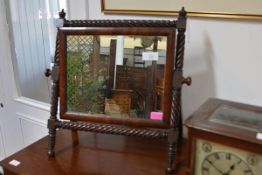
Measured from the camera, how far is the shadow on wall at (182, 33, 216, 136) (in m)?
1.10

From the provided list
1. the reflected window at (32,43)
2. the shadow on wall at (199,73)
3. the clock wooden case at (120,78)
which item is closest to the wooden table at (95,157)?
the clock wooden case at (120,78)

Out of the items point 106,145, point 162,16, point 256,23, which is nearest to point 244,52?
point 256,23

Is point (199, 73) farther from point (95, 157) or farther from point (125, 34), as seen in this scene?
point (95, 157)

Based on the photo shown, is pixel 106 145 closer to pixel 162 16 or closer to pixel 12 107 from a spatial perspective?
pixel 162 16

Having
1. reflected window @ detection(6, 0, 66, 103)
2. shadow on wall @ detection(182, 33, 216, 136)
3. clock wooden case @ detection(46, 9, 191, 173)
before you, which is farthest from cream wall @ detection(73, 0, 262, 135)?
reflected window @ detection(6, 0, 66, 103)

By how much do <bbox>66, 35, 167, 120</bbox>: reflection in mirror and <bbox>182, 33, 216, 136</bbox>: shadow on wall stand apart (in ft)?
0.66

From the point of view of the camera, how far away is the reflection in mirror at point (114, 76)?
102cm

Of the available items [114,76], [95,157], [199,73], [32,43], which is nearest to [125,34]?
[114,76]

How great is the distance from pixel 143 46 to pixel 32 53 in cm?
111

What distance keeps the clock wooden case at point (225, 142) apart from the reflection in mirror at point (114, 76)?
0.63 ft

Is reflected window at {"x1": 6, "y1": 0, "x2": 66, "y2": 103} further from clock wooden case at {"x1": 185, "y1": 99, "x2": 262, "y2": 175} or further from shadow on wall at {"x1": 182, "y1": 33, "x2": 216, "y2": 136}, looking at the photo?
clock wooden case at {"x1": 185, "y1": 99, "x2": 262, "y2": 175}

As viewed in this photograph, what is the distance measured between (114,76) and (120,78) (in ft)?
0.07

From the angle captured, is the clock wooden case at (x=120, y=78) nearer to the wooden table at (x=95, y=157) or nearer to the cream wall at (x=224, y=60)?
the wooden table at (x=95, y=157)

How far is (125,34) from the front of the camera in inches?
39.6
